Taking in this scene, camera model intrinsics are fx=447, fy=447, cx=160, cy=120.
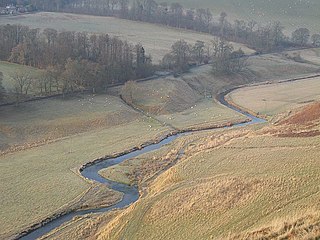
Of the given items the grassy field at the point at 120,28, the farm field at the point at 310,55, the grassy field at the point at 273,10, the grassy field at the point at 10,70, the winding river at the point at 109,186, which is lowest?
the winding river at the point at 109,186

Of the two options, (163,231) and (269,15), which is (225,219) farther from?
(269,15)

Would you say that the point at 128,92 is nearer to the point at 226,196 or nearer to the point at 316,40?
the point at 226,196

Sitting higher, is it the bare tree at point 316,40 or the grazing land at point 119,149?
the bare tree at point 316,40

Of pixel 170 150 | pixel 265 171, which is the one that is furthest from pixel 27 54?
pixel 265 171

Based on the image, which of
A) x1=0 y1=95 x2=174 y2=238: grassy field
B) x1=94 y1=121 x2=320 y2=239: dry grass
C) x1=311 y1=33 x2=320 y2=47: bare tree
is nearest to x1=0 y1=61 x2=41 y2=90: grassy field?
x1=0 y1=95 x2=174 y2=238: grassy field

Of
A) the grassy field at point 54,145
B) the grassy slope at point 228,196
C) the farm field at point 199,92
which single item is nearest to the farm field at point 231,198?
the grassy slope at point 228,196

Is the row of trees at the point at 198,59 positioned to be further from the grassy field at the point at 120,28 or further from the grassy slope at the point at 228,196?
the grassy slope at the point at 228,196

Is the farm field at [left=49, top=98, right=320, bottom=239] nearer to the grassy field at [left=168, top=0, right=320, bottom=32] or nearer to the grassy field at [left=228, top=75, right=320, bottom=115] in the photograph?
the grassy field at [left=228, top=75, right=320, bottom=115]
